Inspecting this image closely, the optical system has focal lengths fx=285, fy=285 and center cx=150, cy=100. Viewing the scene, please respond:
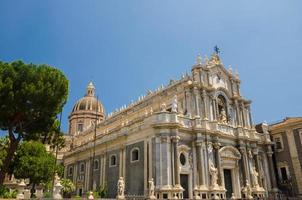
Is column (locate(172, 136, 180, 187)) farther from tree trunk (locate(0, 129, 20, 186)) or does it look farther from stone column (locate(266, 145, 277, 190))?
stone column (locate(266, 145, 277, 190))

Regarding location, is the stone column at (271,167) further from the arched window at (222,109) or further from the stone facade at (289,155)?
the arched window at (222,109)

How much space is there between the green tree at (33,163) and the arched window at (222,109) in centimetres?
2000

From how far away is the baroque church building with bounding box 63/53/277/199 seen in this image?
25.9 m

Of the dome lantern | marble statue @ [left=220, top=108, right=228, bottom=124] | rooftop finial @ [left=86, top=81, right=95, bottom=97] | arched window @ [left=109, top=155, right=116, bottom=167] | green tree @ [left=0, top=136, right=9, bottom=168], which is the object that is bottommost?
arched window @ [left=109, top=155, right=116, bottom=167]

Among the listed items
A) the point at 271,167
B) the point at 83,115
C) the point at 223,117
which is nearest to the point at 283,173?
the point at 271,167

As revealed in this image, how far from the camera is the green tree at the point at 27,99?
836 inches

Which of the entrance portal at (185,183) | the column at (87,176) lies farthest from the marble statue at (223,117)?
the column at (87,176)

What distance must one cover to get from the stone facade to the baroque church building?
61.1 inches

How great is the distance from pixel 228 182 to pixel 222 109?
865cm

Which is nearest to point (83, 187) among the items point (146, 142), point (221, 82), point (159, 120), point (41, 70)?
point (146, 142)

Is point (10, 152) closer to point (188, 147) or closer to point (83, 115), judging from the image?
point (188, 147)

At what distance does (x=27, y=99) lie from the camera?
2169cm

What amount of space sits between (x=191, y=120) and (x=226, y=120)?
6.89m

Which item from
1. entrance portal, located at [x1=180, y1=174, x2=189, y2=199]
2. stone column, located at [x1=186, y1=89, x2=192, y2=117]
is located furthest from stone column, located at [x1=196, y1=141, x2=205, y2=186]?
stone column, located at [x1=186, y1=89, x2=192, y2=117]
